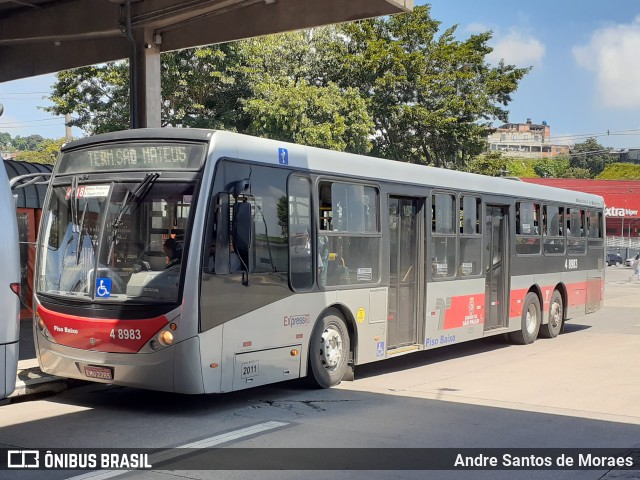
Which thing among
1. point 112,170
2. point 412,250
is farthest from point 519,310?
point 112,170

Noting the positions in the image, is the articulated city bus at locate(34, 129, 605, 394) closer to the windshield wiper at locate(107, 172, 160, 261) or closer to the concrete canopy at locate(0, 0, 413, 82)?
the windshield wiper at locate(107, 172, 160, 261)

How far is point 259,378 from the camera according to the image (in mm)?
9414

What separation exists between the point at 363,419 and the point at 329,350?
1872 mm

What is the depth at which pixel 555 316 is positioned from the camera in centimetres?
1808

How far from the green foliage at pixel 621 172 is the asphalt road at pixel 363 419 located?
4064 inches

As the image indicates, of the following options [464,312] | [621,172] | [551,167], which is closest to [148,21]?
[464,312]

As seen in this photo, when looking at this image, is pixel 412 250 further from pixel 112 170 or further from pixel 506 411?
pixel 112 170

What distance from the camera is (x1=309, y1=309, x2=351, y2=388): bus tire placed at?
10.4 m

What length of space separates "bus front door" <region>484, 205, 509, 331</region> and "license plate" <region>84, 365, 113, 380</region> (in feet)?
26.7

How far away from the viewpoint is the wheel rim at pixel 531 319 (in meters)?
16.8

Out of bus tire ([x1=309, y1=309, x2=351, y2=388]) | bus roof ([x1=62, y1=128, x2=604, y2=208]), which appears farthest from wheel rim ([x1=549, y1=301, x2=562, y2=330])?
bus tire ([x1=309, y1=309, x2=351, y2=388])

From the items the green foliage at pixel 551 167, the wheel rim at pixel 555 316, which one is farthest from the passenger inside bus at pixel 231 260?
the green foliage at pixel 551 167

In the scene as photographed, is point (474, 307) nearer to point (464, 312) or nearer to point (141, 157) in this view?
point (464, 312)

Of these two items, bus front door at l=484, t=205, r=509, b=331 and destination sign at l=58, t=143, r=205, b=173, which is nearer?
destination sign at l=58, t=143, r=205, b=173
